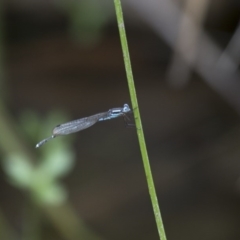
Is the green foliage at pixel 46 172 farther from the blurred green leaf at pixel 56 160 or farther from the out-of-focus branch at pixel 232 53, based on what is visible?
the out-of-focus branch at pixel 232 53

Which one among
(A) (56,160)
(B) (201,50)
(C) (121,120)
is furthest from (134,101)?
(C) (121,120)

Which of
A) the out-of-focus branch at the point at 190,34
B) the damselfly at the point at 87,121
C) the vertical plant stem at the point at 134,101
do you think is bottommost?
the vertical plant stem at the point at 134,101

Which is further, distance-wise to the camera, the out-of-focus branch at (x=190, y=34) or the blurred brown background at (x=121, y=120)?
the blurred brown background at (x=121, y=120)

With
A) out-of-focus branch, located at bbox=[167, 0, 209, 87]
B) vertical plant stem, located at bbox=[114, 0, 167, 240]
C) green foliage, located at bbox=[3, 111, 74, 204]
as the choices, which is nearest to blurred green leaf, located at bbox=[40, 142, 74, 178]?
green foliage, located at bbox=[3, 111, 74, 204]

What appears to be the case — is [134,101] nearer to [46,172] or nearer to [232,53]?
[46,172]

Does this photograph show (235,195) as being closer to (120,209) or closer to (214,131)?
(214,131)

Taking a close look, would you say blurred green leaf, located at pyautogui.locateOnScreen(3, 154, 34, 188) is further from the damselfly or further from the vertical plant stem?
the vertical plant stem

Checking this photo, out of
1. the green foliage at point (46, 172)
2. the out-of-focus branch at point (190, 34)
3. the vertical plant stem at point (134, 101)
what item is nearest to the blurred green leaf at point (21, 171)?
the green foliage at point (46, 172)
